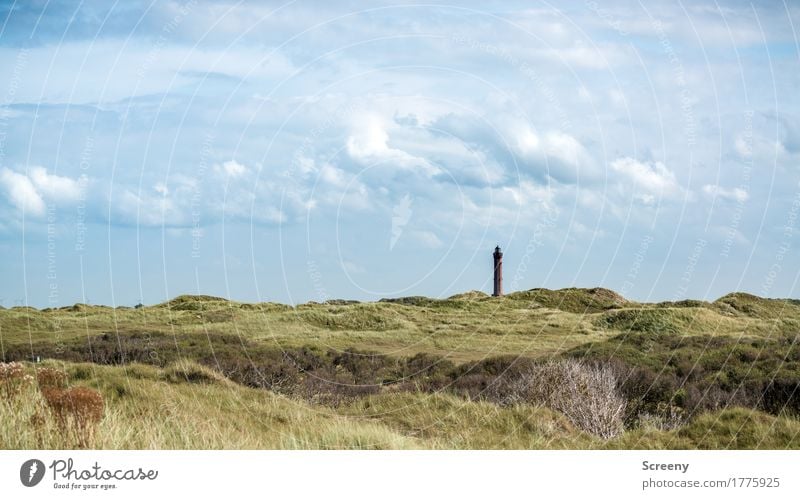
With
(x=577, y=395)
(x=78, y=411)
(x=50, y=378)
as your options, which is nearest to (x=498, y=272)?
(x=577, y=395)

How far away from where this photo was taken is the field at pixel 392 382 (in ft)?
37.6

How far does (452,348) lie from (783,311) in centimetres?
2714

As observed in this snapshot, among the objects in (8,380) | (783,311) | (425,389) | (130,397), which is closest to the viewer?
(8,380)

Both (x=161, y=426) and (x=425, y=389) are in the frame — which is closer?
(x=161, y=426)

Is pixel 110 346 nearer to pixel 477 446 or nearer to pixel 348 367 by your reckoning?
pixel 348 367

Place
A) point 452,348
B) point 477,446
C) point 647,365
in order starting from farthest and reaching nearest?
1. point 452,348
2. point 647,365
3. point 477,446

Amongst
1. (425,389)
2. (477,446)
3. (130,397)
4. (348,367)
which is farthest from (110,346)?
(477,446)

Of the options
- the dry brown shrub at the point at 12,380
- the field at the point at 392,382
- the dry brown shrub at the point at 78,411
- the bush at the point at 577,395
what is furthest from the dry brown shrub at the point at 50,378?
the bush at the point at 577,395
